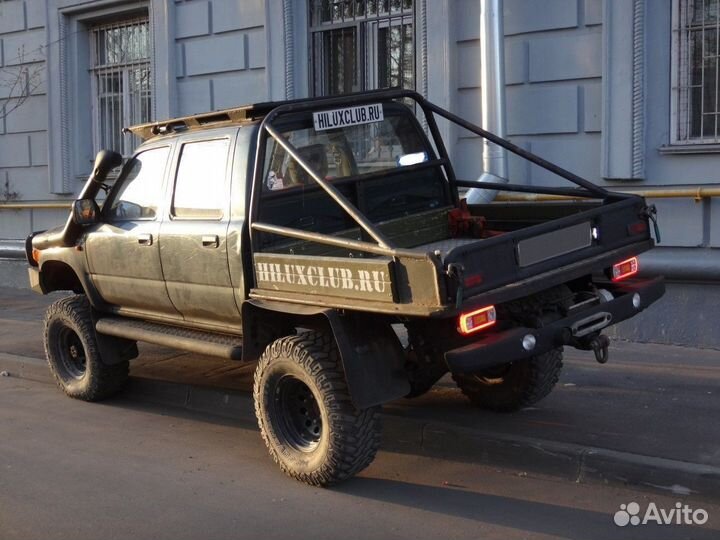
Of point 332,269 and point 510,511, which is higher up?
point 332,269

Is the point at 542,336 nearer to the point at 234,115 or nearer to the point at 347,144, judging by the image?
the point at 347,144

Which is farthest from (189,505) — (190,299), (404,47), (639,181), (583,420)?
(404,47)

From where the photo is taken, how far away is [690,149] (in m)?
8.63

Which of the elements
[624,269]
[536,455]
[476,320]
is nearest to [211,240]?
[476,320]

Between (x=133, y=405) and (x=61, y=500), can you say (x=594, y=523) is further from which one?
(x=133, y=405)

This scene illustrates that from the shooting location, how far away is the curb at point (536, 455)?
5012 mm

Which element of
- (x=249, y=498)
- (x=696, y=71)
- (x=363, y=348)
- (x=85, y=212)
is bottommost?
(x=249, y=498)

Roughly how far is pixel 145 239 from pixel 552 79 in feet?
15.2

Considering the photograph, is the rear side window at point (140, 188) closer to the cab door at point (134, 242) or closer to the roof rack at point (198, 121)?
the cab door at point (134, 242)

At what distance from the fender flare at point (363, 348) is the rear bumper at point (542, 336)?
43 cm

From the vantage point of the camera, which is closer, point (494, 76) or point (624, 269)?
point (624, 269)

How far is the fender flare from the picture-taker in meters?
5.02

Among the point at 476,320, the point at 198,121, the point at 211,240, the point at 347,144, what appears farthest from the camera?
the point at 198,121

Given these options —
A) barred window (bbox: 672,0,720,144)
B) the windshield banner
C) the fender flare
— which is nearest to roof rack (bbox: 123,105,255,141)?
the windshield banner
